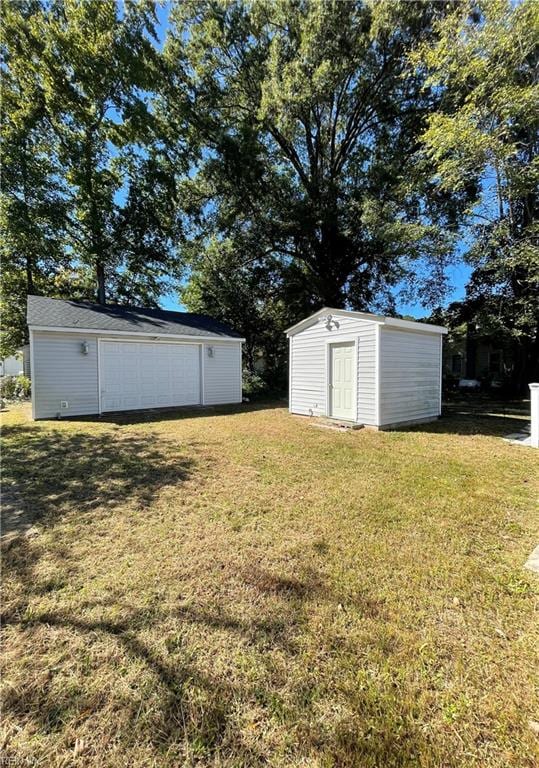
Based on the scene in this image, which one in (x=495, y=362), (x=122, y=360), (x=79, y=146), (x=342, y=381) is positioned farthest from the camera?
Answer: (x=495, y=362)

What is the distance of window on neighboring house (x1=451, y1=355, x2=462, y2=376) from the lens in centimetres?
2398

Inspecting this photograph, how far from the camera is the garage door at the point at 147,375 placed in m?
10.2

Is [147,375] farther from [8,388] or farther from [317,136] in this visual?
[317,136]

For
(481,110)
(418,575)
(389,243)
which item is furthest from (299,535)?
(481,110)

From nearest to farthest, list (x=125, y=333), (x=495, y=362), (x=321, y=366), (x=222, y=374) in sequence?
(x=321, y=366), (x=125, y=333), (x=222, y=374), (x=495, y=362)

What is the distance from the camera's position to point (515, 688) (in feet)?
5.41

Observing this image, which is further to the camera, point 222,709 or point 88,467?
point 88,467

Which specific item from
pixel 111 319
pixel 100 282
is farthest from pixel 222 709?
pixel 100 282

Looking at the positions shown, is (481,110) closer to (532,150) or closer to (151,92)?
(532,150)

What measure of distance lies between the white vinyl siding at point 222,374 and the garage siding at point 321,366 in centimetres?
332

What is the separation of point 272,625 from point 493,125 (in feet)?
48.7

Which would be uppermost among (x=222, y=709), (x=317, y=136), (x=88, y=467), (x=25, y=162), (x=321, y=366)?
(x=317, y=136)

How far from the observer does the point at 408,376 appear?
8422mm

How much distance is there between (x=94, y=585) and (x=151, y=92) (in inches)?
753
